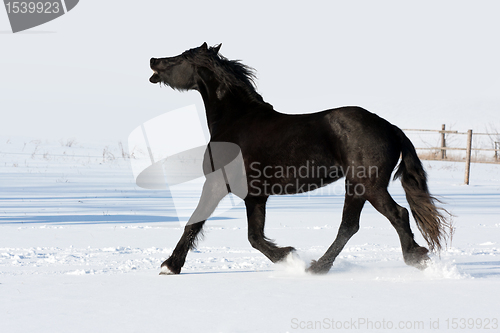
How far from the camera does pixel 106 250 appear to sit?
5.06m

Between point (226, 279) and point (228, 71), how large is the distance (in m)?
1.93

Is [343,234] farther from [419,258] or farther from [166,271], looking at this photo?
[166,271]

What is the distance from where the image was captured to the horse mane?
4617mm

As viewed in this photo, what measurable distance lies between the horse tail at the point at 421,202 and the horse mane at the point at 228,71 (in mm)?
1275

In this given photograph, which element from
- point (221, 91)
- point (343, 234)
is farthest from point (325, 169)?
Result: point (221, 91)

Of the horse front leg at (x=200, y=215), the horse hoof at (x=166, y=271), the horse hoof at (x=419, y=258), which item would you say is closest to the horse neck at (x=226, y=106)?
the horse front leg at (x=200, y=215)

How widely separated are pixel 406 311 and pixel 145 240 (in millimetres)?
3680

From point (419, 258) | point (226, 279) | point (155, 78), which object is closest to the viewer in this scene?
point (226, 279)

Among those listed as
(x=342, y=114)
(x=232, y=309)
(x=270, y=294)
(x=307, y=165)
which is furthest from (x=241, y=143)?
(x=232, y=309)

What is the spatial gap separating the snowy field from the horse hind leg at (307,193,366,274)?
0.10 metres

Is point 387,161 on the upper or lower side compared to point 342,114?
lower

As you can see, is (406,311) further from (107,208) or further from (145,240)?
(107,208)

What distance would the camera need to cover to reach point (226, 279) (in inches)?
147

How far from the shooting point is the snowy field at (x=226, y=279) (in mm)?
2623
